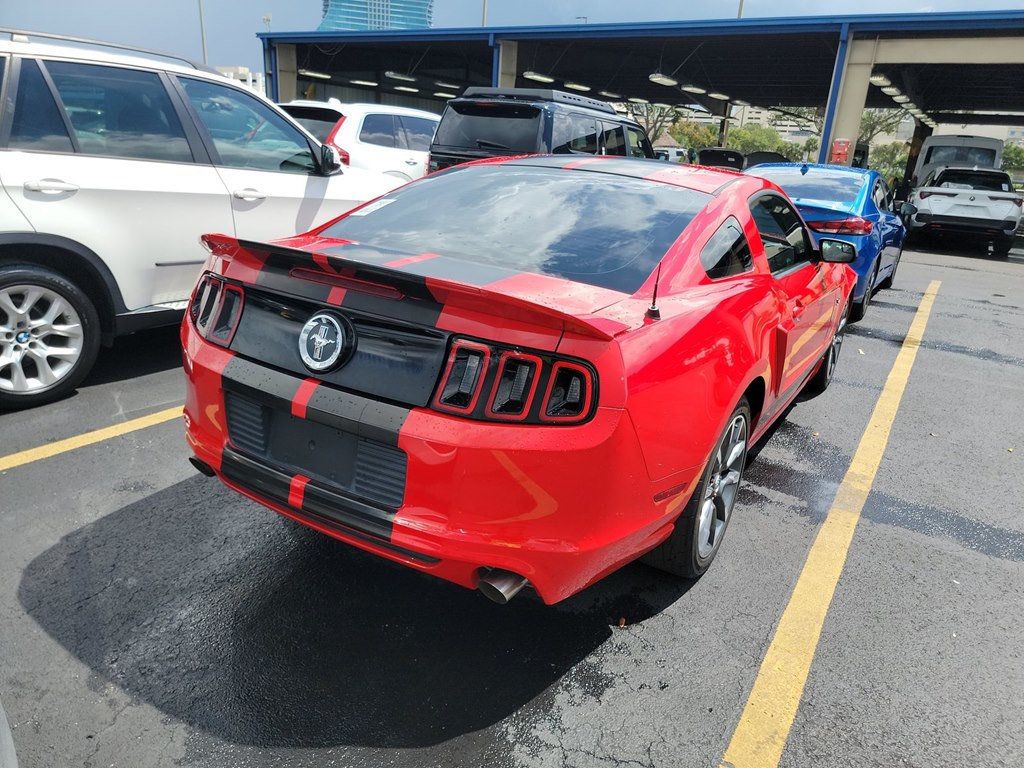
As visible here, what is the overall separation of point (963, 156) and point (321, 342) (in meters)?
24.2

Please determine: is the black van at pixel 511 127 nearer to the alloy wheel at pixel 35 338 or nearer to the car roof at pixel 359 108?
the car roof at pixel 359 108

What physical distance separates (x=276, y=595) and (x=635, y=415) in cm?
151

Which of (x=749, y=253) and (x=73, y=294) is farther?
(x=73, y=294)

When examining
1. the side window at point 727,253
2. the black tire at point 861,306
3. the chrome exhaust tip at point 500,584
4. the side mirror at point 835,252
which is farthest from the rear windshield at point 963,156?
the chrome exhaust tip at point 500,584

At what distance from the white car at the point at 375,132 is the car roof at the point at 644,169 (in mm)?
5000

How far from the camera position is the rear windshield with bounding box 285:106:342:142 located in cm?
931

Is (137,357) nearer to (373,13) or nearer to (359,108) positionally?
(359,108)

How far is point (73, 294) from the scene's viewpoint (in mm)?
4145

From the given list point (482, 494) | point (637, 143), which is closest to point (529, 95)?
point (637, 143)

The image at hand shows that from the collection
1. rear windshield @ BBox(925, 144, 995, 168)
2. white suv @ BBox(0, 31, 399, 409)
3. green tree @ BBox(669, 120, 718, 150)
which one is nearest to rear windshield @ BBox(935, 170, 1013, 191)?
rear windshield @ BBox(925, 144, 995, 168)

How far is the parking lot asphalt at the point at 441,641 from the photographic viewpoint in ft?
6.95

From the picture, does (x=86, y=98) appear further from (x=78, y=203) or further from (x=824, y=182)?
(x=824, y=182)

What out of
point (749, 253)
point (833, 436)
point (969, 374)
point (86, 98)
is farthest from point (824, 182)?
point (86, 98)

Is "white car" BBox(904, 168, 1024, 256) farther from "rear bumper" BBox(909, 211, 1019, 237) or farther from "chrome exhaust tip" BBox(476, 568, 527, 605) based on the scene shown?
"chrome exhaust tip" BBox(476, 568, 527, 605)
